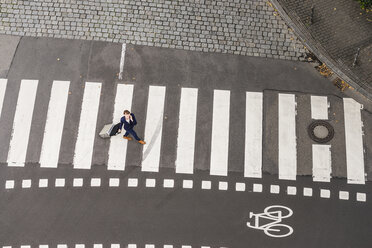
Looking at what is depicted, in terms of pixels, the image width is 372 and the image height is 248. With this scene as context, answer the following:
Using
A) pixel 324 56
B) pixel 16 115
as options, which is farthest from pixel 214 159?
pixel 16 115

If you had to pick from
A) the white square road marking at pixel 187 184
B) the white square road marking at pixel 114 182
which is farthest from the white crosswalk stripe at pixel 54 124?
the white square road marking at pixel 187 184

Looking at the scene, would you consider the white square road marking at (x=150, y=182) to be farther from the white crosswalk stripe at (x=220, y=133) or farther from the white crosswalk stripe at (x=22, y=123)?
the white crosswalk stripe at (x=22, y=123)

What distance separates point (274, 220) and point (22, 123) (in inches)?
354

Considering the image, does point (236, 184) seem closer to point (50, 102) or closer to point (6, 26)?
point (50, 102)

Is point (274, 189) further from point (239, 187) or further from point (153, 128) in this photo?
point (153, 128)

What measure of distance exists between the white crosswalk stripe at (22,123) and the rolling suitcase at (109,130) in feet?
8.39

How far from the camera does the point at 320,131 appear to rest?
13617 millimetres

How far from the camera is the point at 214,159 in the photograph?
43.6 feet

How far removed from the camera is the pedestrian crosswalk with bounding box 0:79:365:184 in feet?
43.3

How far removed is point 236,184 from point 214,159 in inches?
43.0

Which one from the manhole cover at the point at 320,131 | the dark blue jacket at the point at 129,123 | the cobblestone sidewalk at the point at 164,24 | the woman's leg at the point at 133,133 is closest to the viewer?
the dark blue jacket at the point at 129,123

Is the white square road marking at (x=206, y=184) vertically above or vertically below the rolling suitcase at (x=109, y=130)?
below

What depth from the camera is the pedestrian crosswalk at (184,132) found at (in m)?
13.2

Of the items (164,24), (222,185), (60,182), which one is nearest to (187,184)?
(222,185)
